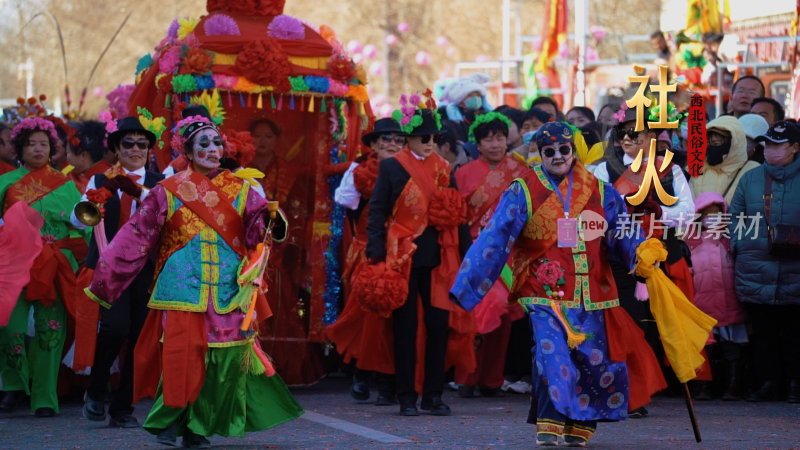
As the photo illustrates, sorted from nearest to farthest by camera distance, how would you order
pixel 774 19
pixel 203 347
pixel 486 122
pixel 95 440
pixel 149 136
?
pixel 203 347 < pixel 95 440 < pixel 149 136 < pixel 486 122 < pixel 774 19

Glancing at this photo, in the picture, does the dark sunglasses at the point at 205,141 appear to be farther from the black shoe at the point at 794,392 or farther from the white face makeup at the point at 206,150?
the black shoe at the point at 794,392

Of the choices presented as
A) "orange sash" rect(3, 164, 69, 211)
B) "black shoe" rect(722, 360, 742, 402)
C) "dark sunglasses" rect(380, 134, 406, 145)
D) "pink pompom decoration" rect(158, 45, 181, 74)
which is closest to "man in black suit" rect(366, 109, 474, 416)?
"dark sunglasses" rect(380, 134, 406, 145)

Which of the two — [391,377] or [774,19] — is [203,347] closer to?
[391,377]

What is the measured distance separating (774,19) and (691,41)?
382 inches

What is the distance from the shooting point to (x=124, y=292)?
25.0 feet

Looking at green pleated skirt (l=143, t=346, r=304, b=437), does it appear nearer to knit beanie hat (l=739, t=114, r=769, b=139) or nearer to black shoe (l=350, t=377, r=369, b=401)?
black shoe (l=350, t=377, r=369, b=401)

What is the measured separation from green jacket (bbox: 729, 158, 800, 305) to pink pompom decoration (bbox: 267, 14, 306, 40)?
135 inches

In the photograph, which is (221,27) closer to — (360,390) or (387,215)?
(387,215)

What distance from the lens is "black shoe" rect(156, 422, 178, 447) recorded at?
263 inches

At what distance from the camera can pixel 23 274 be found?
823cm

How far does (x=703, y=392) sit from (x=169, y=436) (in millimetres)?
4156

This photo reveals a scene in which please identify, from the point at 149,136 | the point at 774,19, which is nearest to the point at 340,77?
the point at 149,136

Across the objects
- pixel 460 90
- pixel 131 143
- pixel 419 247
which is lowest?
pixel 419 247

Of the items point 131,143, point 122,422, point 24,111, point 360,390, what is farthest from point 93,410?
point 24,111
